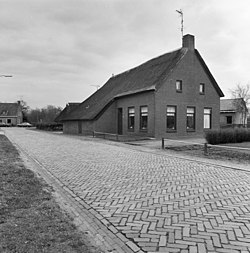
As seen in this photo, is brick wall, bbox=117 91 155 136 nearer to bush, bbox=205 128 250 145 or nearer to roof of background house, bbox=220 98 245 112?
bush, bbox=205 128 250 145

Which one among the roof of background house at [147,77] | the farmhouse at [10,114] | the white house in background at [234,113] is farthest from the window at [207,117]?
the farmhouse at [10,114]

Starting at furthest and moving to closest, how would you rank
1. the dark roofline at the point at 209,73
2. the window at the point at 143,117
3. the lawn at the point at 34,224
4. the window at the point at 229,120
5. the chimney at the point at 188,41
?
the window at the point at 229,120 → the dark roofline at the point at 209,73 → the chimney at the point at 188,41 → the window at the point at 143,117 → the lawn at the point at 34,224

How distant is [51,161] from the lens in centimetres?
1105

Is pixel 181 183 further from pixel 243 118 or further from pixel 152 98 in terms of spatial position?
pixel 243 118

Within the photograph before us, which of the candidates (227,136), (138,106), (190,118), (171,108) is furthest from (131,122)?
(227,136)

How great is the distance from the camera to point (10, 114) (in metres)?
85.8

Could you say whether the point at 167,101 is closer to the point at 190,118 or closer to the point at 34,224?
the point at 190,118

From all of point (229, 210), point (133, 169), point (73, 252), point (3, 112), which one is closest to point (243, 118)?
point (133, 169)

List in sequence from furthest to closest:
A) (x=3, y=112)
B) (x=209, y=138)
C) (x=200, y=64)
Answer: (x=3, y=112)
(x=200, y=64)
(x=209, y=138)

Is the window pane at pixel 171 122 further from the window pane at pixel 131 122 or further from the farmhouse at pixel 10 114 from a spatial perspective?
the farmhouse at pixel 10 114

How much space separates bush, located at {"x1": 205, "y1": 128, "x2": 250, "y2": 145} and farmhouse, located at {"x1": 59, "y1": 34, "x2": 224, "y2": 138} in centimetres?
680

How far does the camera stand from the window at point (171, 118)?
2341cm

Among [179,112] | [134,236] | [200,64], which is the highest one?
[200,64]

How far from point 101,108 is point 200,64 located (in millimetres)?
11049
